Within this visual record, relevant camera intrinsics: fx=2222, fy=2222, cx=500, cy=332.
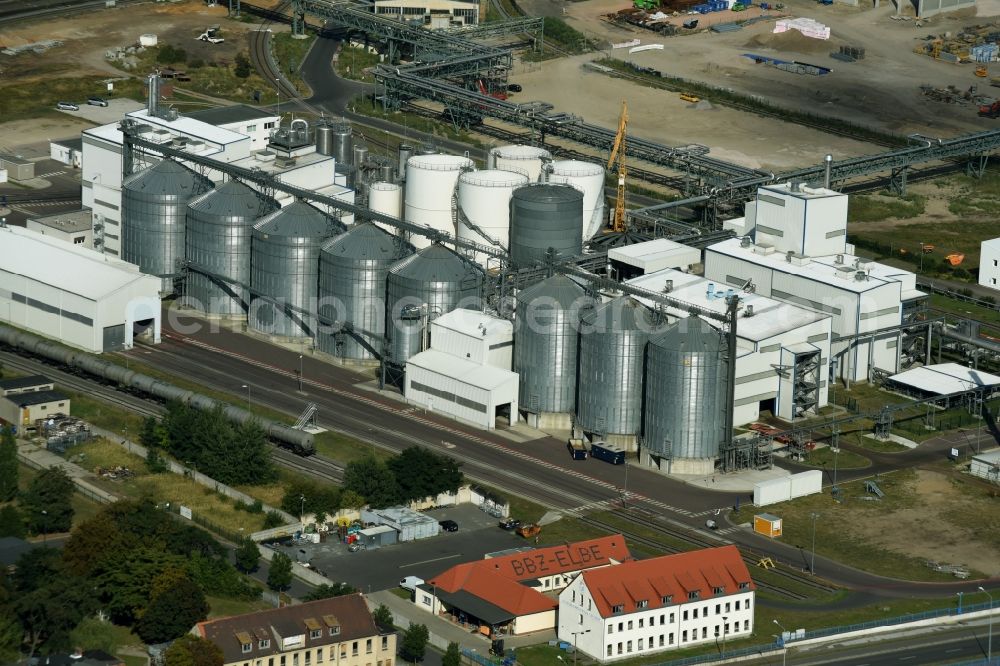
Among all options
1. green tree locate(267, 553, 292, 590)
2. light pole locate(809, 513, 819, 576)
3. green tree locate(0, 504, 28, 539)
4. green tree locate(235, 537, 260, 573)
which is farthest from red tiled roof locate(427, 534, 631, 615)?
green tree locate(0, 504, 28, 539)

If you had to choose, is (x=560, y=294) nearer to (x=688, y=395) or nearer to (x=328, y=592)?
(x=688, y=395)

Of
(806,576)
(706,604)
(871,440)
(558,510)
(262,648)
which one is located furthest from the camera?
(871,440)

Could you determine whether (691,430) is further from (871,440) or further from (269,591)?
(269,591)

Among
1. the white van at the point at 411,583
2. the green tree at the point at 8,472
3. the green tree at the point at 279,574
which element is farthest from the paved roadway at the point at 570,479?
the green tree at the point at 8,472

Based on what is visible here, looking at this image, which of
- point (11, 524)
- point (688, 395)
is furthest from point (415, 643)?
point (688, 395)

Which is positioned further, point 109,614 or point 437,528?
point 437,528

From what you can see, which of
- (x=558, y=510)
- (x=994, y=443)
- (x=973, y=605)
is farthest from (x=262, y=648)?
(x=994, y=443)

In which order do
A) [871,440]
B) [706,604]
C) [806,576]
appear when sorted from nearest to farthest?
[706,604] < [806,576] < [871,440]

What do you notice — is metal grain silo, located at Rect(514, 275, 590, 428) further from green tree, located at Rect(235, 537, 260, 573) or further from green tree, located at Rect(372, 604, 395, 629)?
green tree, located at Rect(372, 604, 395, 629)
